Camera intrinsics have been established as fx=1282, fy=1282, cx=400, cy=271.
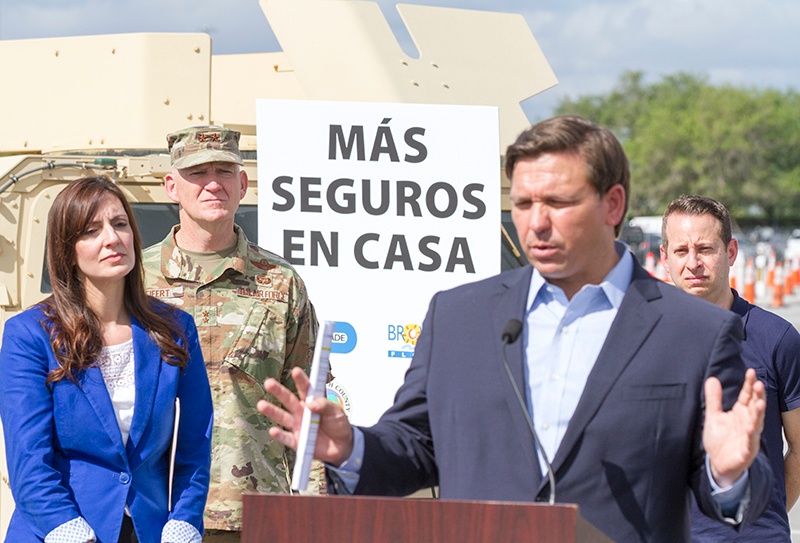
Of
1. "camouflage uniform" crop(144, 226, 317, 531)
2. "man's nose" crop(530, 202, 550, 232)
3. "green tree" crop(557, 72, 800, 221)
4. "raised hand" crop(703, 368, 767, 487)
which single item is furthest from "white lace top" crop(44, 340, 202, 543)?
"green tree" crop(557, 72, 800, 221)

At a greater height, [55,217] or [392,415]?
[55,217]

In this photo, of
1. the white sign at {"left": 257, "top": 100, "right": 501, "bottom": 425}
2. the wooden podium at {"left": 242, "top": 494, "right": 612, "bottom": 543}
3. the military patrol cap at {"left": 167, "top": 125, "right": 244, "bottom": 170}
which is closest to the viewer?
the wooden podium at {"left": 242, "top": 494, "right": 612, "bottom": 543}

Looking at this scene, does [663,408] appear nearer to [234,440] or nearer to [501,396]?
[501,396]

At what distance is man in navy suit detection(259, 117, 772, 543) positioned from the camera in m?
2.67

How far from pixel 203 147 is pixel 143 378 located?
1371mm

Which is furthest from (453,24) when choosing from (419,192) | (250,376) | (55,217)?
(55,217)

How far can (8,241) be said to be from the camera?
5938mm

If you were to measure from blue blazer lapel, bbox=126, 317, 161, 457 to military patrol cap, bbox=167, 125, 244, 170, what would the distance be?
1149 millimetres

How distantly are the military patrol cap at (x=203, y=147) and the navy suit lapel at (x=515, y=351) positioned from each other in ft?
7.22

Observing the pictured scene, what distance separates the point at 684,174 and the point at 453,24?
68107 mm

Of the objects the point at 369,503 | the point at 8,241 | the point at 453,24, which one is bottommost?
the point at 369,503

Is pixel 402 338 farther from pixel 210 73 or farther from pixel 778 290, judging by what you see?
pixel 778 290

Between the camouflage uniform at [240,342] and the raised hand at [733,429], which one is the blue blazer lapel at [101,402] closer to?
the camouflage uniform at [240,342]

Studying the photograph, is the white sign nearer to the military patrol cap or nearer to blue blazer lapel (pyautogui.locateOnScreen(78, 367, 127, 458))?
the military patrol cap
